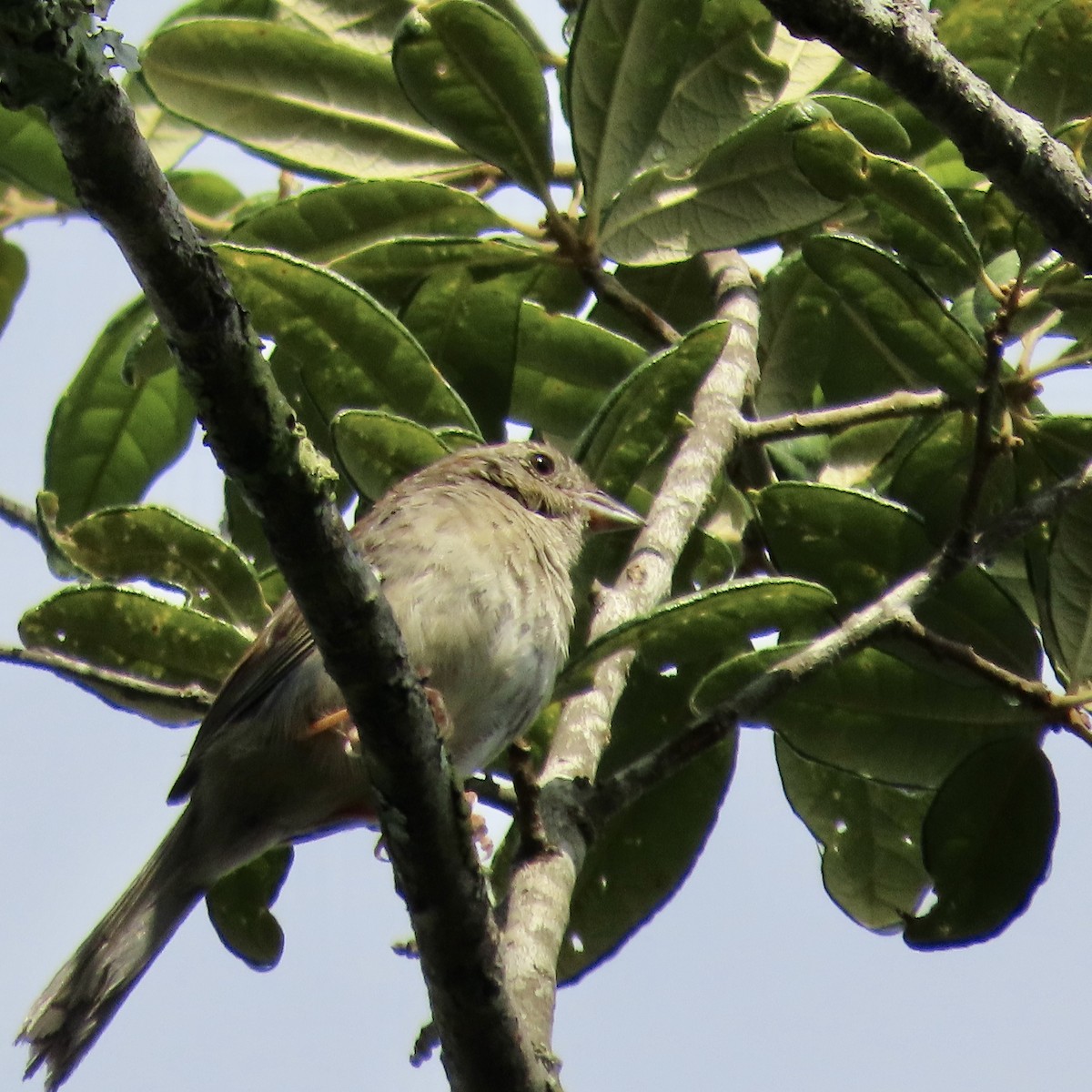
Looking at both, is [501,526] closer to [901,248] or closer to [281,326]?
[281,326]

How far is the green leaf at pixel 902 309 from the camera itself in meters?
3.36

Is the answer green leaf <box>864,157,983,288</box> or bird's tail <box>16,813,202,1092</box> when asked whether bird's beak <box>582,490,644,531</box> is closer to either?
green leaf <box>864,157,983,288</box>

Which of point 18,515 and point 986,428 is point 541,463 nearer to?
point 18,515

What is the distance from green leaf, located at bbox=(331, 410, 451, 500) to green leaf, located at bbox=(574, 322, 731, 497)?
0.37 metres

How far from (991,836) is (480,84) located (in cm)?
216

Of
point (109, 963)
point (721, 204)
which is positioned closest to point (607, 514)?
point (721, 204)

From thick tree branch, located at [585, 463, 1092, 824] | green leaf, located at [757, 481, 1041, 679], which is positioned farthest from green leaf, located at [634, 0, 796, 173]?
thick tree branch, located at [585, 463, 1092, 824]

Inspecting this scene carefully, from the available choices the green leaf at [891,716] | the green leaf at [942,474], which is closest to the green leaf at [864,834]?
the green leaf at [891,716]

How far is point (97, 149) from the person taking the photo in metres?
1.86

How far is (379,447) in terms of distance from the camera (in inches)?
147

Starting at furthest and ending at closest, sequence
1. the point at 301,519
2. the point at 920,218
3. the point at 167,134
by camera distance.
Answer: the point at 167,134, the point at 920,218, the point at 301,519

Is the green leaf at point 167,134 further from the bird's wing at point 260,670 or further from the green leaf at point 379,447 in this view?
the bird's wing at point 260,670

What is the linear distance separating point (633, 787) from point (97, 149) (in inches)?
67.7

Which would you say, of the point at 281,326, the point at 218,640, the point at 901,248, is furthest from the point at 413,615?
the point at 901,248
